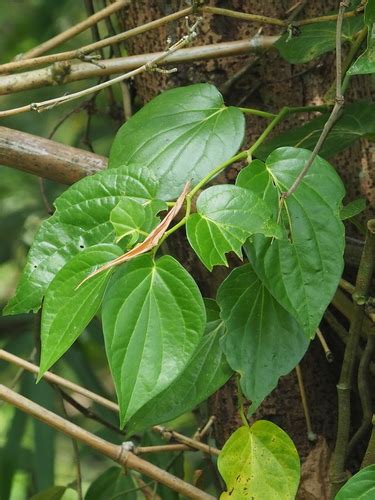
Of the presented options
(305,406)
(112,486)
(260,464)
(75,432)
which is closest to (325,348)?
(305,406)

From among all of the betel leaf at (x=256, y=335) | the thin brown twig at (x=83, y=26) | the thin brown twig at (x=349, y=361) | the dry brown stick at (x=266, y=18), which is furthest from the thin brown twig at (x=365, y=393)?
the thin brown twig at (x=83, y=26)

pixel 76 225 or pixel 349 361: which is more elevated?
pixel 76 225

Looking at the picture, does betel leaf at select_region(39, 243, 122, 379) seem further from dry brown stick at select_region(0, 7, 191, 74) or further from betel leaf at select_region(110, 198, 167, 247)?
dry brown stick at select_region(0, 7, 191, 74)

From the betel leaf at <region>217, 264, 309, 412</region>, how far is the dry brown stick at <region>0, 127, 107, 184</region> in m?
0.25

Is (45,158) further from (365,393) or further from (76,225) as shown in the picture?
(365,393)

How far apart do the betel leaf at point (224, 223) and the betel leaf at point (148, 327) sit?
0.10 feet

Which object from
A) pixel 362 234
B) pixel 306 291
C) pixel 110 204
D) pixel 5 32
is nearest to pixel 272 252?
pixel 306 291

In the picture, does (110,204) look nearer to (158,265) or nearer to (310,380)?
(158,265)

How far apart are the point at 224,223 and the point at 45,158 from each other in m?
0.36

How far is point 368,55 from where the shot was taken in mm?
796

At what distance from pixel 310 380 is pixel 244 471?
0.22 metres

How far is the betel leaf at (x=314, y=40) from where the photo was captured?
3.12ft

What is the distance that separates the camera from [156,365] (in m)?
0.67

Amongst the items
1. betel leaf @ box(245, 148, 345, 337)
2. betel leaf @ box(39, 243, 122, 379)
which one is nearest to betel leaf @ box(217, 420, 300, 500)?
betel leaf @ box(245, 148, 345, 337)
